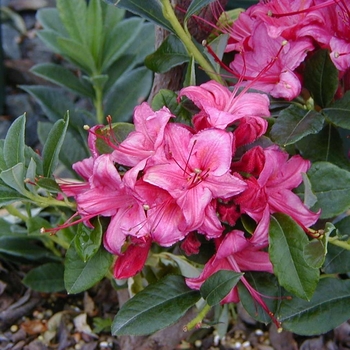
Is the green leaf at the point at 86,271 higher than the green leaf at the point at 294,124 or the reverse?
the reverse

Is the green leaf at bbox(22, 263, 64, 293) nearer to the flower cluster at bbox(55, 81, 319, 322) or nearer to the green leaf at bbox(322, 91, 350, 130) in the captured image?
the flower cluster at bbox(55, 81, 319, 322)

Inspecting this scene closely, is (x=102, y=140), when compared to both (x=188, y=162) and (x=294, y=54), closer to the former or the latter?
(x=188, y=162)

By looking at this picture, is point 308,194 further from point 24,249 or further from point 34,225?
point 24,249

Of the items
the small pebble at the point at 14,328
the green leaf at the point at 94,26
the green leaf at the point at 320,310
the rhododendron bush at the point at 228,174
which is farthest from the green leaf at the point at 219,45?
the small pebble at the point at 14,328

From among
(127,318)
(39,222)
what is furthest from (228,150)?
(39,222)

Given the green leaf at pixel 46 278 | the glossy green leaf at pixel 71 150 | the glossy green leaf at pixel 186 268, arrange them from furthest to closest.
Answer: the glossy green leaf at pixel 71 150 → the green leaf at pixel 46 278 → the glossy green leaf at pixel 186 268

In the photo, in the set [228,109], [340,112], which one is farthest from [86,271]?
[340,112]

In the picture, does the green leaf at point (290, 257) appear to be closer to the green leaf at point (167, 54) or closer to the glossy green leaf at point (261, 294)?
the glossy green leaf at point (261, 294)
